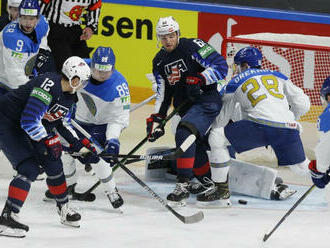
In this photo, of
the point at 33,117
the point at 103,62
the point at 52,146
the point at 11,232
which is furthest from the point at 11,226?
the point at 103,62

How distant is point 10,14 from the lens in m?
6.96

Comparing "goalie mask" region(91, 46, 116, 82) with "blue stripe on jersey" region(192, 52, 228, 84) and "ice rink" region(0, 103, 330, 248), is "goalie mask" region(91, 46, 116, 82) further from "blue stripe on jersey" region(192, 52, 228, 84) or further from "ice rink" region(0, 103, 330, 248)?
"ice rink" region(0, 103, 330, 248)

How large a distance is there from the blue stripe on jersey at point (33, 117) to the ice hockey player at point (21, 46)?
1259mm

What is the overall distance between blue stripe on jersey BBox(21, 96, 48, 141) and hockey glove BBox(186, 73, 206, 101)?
4.13 ft

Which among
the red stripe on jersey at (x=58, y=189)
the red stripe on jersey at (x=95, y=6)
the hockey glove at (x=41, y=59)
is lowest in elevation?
the red stripe on jersey at (x=58, y=189)

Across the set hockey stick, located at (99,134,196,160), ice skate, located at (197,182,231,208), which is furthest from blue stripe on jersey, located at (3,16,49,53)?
ice skate, located at (197,182,231,208)

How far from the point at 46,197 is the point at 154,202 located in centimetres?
68

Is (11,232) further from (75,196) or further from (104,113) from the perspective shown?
(104,113)

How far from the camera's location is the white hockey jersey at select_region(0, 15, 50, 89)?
6500mm

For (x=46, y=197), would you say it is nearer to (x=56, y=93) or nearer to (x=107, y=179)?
(x=107, y=179)

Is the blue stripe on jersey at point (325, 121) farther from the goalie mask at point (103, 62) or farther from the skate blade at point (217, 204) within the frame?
the goalie mask at point (103, 62)

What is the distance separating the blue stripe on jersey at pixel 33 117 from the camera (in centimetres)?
523

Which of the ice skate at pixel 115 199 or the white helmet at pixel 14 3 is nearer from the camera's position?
the ice skate at pixel 115 199

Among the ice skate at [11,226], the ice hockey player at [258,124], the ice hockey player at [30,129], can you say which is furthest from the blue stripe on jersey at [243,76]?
the ice skate at [11,226]
